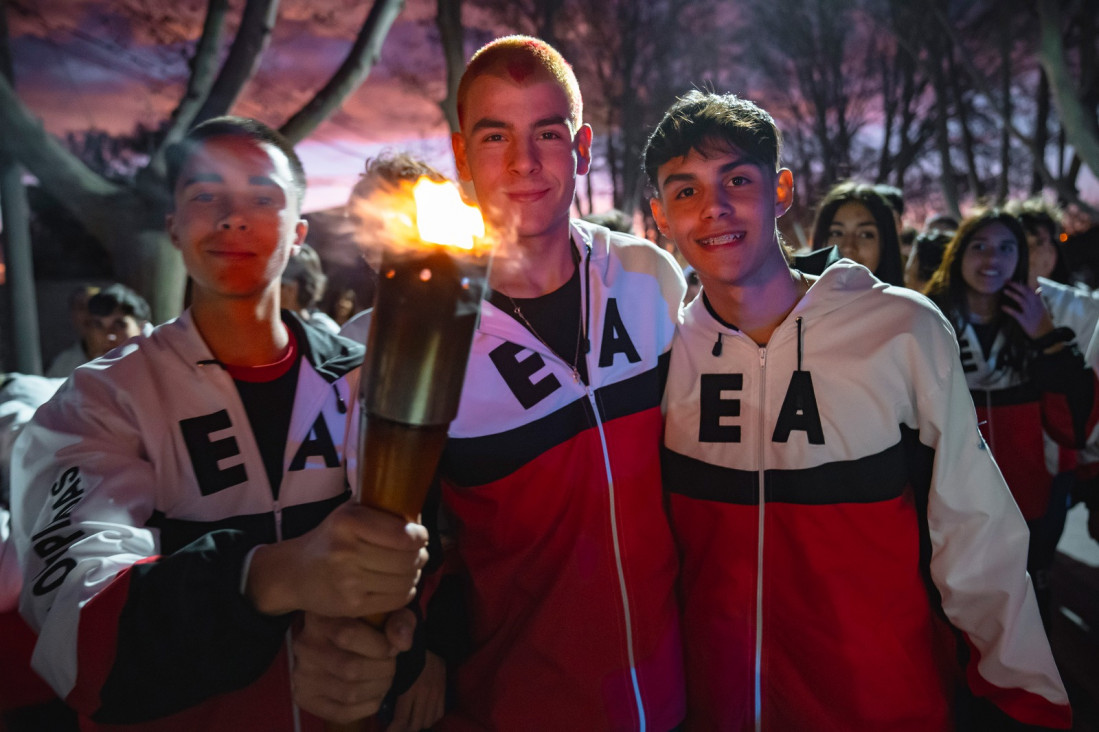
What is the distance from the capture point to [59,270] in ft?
69.4

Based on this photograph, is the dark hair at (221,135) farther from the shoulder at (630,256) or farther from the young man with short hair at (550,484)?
the shoulder at (630,256)

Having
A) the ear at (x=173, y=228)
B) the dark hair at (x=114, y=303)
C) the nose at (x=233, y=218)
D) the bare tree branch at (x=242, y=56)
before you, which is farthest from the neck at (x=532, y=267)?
the bare tree branch at (x=242, y=56)

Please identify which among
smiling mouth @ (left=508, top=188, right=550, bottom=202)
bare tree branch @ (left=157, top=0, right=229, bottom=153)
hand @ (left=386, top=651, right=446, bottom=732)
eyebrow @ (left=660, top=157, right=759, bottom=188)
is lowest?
hand @ (left=386, top=651, right=446, bottom=732)

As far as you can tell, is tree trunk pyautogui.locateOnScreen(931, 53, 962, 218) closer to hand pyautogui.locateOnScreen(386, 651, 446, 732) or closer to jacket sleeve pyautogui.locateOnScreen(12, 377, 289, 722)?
hand pyautogui.locateOnScreen(386, 651, 446, 732)

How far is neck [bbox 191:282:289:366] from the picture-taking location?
6.52ft

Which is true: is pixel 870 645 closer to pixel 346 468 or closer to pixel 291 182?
pixel 346 468

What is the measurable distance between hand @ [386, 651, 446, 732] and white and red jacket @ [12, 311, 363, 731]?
32 cm

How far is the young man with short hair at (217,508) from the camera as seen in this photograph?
3.48 ft

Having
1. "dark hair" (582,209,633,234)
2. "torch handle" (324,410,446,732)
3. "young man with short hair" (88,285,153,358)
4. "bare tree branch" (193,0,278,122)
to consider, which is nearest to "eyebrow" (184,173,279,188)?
"torch handle" (324,410,446,732)

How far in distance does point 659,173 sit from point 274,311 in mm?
1366

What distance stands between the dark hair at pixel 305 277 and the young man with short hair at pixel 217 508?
9.70 ft

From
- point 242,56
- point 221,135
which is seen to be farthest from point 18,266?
point 221,135

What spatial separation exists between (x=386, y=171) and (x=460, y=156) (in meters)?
1.23

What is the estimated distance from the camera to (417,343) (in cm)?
93
